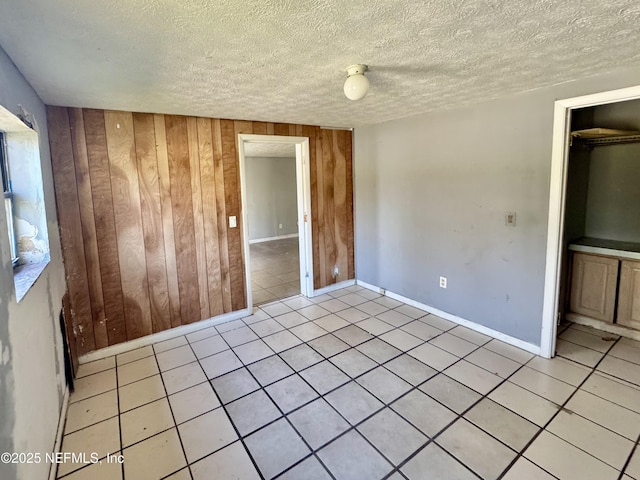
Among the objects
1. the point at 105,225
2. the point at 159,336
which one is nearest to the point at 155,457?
the point at 159,336

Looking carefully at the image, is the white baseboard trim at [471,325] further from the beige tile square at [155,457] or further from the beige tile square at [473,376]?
the beige tile square at [155,457]

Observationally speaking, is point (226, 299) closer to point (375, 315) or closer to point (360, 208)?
point (375, 315)

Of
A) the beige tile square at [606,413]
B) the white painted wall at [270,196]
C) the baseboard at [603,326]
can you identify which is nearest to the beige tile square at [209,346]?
the beige tile square at [606,413]

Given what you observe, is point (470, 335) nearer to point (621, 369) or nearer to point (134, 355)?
point (621, 369)

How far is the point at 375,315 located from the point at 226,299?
159 centimetres

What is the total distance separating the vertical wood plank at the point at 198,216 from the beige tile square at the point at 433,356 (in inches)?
80.3

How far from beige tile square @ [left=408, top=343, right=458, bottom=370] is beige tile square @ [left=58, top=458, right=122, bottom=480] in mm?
2092

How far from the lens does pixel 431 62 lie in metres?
1.87

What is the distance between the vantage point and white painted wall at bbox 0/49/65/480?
122 cm

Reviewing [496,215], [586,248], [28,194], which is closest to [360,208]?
[496,215]

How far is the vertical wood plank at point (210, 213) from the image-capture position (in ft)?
10.3

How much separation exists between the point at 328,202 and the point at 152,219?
6.63 feet

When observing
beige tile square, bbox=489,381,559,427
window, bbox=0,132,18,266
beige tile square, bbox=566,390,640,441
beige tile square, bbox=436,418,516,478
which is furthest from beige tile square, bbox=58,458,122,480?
beige tile square, bbox=566,390,640,441

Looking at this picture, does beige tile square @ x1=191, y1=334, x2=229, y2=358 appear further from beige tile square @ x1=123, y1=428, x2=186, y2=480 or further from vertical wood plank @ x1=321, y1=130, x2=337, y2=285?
vertical wood plank @ x1=321, y1=130, x2=337, y2=285
